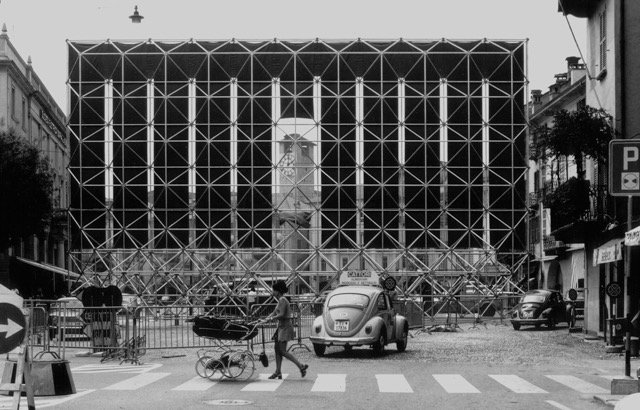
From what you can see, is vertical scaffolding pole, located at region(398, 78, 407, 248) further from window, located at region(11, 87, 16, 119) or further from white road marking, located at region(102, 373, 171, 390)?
white road marking, located at region(102, 373, 171, 390)

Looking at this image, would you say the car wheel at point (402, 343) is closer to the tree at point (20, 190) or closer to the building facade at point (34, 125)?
the tree at point (20, 190)

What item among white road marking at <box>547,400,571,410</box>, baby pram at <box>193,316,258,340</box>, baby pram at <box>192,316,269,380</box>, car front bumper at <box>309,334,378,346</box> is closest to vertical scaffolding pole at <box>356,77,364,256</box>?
car front bumper at <box>309,334,378,346</box>

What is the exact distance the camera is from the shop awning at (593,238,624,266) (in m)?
27.9

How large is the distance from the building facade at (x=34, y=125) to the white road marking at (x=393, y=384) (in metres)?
33.7

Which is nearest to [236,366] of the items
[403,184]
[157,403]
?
[157,403]

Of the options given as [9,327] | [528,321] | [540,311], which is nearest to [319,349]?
[9,327]

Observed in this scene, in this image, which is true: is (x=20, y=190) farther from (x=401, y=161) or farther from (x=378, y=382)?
(x=378, y=382)

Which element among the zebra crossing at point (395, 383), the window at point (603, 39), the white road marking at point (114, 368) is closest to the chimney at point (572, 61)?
the window at point (603, 39)

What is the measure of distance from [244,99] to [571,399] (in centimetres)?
3985

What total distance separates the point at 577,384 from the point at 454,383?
2085 mm

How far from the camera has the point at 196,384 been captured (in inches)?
738

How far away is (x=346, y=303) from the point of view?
27109 millimetres

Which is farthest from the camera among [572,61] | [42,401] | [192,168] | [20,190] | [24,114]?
[572,61]

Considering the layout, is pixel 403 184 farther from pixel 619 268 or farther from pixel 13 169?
pixel 619 268
